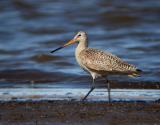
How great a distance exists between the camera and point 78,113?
9.19m

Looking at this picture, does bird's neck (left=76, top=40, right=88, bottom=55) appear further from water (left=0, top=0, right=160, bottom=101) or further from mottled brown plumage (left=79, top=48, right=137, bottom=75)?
water (left=0, top=0, right=160, bottom=101)

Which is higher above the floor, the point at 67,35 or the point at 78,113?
the point at 78,113

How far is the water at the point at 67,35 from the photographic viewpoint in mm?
14532

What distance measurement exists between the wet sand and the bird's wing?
63 cm

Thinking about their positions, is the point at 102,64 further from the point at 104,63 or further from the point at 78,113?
the point at 78,113

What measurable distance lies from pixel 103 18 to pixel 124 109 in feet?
39.3

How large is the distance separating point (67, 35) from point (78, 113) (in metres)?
10.2

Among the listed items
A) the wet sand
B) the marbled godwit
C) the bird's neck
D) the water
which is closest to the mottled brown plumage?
the marbled godwit

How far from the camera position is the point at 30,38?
749 inches

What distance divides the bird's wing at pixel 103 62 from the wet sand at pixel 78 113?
0.63 meters

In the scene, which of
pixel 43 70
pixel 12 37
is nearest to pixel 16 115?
pixel 43 70

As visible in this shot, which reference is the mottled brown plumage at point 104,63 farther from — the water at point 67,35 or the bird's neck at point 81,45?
the water at point 67,35

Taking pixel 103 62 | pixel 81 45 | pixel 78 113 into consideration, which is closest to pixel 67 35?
pixel 81 45

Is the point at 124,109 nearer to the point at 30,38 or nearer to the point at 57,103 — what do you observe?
the point at 57,103
